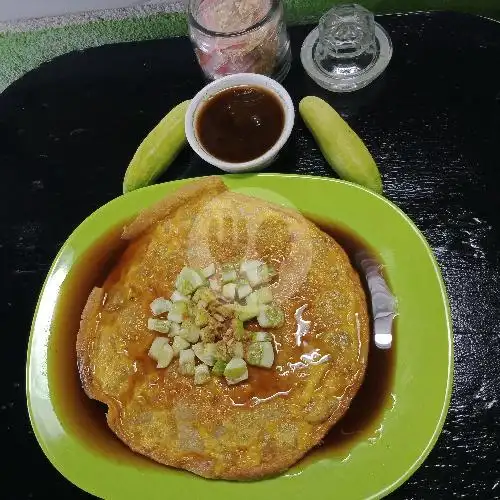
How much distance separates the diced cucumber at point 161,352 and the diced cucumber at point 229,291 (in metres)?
0.18

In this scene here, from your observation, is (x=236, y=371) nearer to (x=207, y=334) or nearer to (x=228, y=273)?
(x=207, y=334)

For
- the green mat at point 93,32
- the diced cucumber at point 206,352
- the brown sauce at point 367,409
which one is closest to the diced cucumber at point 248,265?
the diced cucumber at point 206,352

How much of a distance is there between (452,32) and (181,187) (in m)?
0.94

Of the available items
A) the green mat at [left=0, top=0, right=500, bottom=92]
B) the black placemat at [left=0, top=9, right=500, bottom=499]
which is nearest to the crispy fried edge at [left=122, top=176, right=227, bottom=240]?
the black placemat at [left=0, top=9, right=500, bottom=499]

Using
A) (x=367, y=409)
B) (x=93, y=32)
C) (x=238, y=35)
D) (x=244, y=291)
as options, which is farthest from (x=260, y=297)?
(x=93, y=32)

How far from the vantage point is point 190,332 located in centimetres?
158

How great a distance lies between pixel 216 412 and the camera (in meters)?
1.53

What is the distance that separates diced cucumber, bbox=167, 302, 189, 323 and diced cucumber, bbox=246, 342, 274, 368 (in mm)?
183

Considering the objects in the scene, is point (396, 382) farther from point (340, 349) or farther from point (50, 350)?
point (50, 350)

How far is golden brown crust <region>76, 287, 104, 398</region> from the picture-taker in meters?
1.63

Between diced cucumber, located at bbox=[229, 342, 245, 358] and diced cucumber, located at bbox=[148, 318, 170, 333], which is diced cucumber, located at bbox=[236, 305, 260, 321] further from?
diced cucumber, located at bbox=[148, 318, 170, 333]

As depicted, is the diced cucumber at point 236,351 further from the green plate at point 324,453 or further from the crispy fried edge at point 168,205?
the crispy fried edge at point 168,205

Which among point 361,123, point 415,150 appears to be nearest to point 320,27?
point 361,123

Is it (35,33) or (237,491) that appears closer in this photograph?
(237,491)
